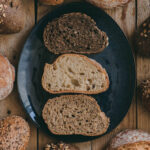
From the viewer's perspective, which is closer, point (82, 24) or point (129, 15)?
point (82, 24)

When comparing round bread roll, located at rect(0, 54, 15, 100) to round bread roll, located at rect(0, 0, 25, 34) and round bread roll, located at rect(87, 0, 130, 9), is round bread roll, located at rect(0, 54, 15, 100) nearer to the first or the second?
round bread roll, located at rect(0, 0, 25, 34)

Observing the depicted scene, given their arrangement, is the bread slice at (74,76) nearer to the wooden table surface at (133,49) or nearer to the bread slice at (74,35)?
the bread slice at (74,35)

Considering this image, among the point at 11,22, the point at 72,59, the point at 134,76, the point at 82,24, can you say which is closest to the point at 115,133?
the point at 134,76

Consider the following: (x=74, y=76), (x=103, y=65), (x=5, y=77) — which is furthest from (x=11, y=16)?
(x=103, y=65)

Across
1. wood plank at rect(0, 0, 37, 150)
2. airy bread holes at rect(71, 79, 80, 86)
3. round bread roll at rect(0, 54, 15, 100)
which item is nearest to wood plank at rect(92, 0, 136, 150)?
airy bread holes at rect(71, 79, 80, 86)

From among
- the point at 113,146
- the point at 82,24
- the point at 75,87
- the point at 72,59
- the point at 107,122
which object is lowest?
the point at 113,146

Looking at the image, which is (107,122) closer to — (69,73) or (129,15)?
(69,73)

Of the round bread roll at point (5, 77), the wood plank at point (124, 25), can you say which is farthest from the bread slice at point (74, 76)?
the wood plank at point (124, 25)

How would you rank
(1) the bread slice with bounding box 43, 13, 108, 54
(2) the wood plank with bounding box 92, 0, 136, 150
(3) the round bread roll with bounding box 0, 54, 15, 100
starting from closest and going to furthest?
(3) the round bread roll with bounding box 0, 54, 15, 100
(1) the bread slice with bounding box 43, 13, 108, 54
(2) the wood plank with bounding box 92, 0, 136, 150
